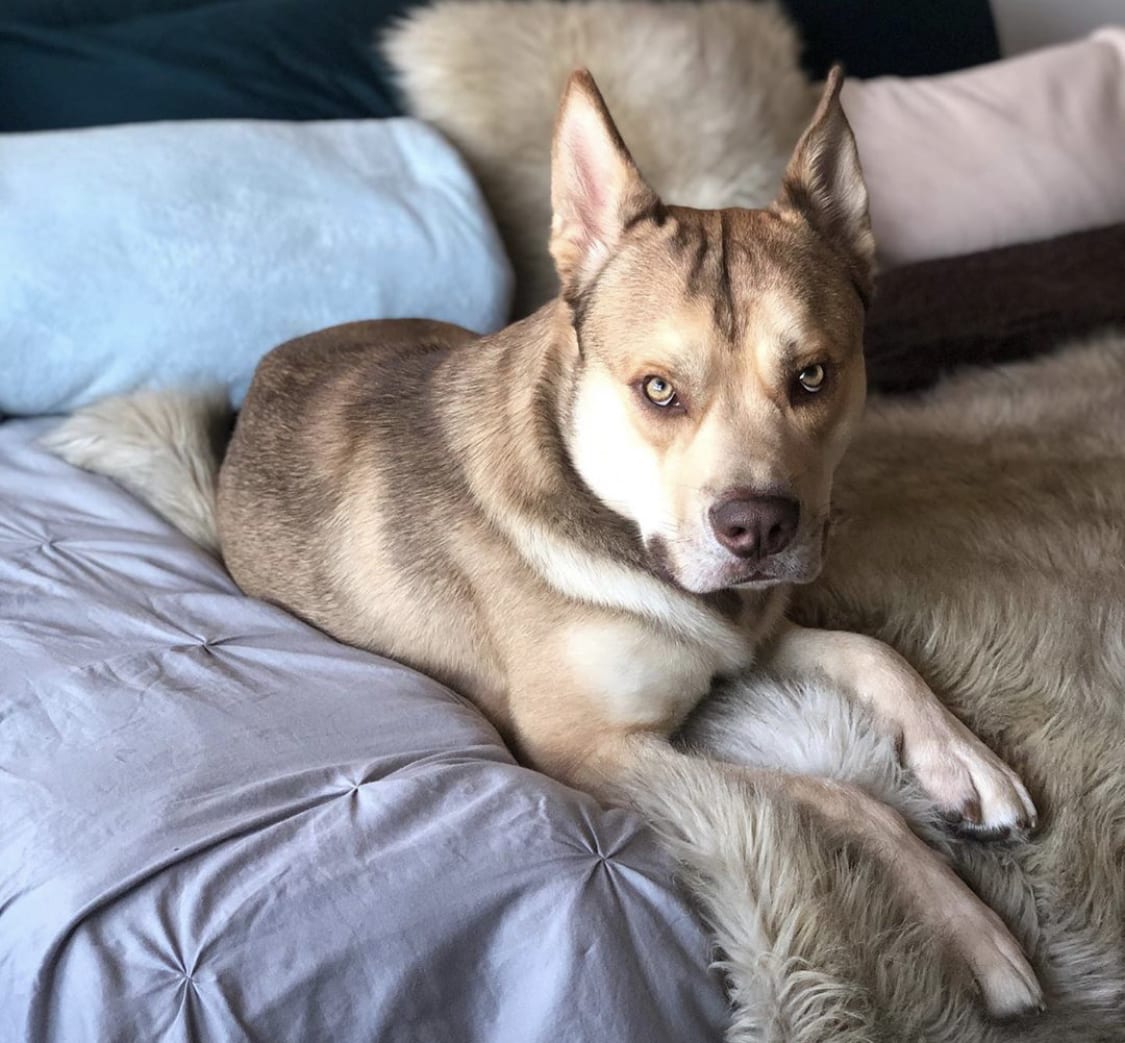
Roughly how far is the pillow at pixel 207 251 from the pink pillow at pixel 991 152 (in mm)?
1091

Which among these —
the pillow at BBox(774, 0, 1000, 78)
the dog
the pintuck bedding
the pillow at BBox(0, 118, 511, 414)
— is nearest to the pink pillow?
the pillow at BBox(774, 0, 1000, 78)

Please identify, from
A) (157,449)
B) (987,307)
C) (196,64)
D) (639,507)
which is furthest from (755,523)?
(196,64)

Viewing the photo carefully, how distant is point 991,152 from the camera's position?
2.86 m

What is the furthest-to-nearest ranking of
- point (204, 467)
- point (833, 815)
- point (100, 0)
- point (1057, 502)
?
point (100, 0) < point (204, 467) < point (1057, 502) < point (833, 815)

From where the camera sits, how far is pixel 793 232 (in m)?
1.39

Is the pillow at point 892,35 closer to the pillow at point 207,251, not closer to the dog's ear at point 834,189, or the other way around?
the pillow at point 207,251

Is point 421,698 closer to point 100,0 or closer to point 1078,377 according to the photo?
point 1078,377

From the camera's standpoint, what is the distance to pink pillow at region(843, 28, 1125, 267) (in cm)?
276

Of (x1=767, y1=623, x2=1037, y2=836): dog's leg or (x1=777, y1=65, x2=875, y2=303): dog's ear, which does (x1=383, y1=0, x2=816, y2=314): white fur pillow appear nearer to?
(x1=777, y1=65, x2=875, y2=303): dog's ear

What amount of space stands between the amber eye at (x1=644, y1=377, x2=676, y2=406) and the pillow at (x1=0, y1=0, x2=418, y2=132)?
137 cm

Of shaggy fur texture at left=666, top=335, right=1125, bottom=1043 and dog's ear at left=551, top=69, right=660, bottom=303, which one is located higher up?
dog's ear at left=551, top=69, right=660, bottom=303

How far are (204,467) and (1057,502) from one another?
1.33 meters

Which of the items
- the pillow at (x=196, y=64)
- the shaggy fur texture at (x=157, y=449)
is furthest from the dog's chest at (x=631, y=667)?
the pillow at (x=196, y=64)

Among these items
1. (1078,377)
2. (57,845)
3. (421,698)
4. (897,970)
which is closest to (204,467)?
(421,698)
